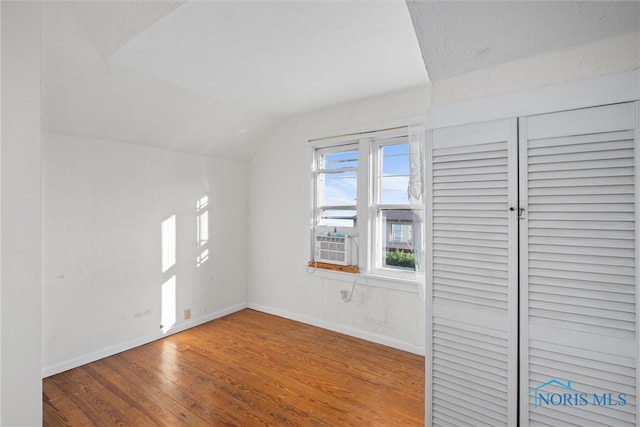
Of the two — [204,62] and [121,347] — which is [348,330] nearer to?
[121,347]

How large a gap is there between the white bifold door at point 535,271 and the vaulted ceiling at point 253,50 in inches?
12.7

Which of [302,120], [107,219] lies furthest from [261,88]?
[107,219]

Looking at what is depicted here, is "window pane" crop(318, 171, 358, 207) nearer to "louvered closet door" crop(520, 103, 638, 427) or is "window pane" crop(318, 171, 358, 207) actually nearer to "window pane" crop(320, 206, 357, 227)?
"window pane" crop(320, 206, 357, 227)

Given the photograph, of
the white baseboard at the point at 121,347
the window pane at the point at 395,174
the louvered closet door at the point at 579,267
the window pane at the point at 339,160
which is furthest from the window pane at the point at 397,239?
the white baseboard at the point at 121,347

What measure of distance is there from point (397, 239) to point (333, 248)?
0.71 metres

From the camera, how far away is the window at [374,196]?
9.87 feet

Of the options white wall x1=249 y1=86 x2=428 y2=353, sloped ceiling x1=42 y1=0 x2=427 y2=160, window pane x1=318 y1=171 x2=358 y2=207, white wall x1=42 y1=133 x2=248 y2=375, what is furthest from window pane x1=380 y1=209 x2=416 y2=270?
white wall x1=42 y1=133 x2=248 y2=375

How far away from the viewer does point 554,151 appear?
3.84 feet

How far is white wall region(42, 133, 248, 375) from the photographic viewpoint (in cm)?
260

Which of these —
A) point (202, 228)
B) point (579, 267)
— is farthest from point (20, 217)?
point (202, 228)

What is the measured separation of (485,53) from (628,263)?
0.91 meters

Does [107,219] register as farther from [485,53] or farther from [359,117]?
[485,53]

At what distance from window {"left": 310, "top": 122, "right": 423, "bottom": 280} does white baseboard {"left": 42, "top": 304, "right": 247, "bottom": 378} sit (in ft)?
5.40

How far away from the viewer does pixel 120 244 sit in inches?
118
